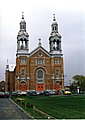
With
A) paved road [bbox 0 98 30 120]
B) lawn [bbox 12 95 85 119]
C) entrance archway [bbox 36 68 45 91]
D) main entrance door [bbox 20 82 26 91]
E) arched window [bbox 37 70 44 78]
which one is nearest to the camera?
lawn [bbox 12 95 85 119]

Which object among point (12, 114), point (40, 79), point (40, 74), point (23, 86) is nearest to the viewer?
point (12, 114)

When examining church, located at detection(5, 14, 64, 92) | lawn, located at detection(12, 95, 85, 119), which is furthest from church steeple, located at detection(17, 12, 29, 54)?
lawn, located at detection(12, 95, 85, 119)

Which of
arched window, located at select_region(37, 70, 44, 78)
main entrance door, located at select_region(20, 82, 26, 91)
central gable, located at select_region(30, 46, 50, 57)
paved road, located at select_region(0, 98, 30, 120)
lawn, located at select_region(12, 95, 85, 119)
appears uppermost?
central gable, located at select_region(30, 46, 50, 57)

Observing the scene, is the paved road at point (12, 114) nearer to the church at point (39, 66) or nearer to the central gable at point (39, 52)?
the church at point (39, 66)

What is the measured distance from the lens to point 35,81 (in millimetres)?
87312

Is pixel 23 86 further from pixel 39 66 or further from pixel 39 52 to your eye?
pixel 39 52

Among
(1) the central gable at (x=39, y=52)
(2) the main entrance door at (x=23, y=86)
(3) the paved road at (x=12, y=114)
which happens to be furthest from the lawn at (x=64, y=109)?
(1) the central gable at (x=39, y=52)

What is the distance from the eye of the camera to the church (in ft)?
286

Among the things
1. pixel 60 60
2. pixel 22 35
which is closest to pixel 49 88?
pixel 60 60

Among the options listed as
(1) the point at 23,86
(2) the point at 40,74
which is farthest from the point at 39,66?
(1) the point at 23,86

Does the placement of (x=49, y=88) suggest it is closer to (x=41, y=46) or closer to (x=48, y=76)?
(x=48, y=76)

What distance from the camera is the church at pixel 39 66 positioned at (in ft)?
286

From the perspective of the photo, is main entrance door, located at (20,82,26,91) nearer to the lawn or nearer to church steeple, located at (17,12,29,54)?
church steeple, located at (17,12,29,54)

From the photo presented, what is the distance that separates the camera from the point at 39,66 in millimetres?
88688
